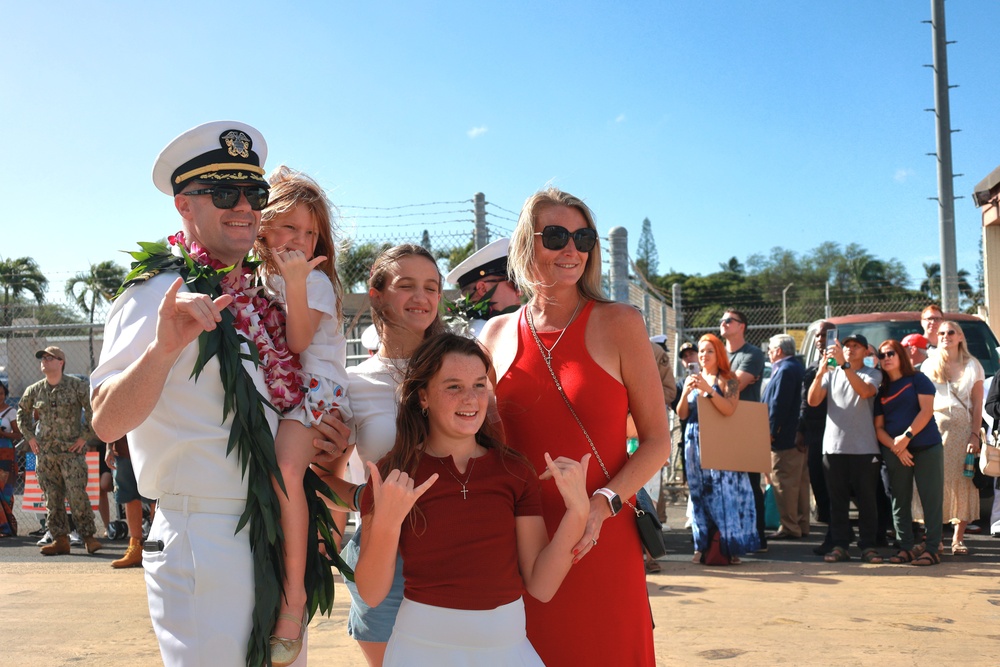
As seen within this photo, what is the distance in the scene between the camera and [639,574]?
279 centimetres

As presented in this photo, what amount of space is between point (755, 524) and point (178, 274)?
20.2ft

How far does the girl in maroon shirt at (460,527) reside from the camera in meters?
2.45

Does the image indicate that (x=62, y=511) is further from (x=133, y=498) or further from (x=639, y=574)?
(x=639, y=574)

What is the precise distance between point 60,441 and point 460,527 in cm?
768

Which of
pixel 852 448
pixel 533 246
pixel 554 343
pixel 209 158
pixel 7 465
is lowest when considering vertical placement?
pixel 7 465

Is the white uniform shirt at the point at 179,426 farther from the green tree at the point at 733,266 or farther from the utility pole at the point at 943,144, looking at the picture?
the green tree at the point at 733,266

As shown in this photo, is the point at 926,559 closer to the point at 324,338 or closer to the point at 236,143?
the point at 324,338

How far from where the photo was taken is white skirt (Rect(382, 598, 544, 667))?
8.00 feet

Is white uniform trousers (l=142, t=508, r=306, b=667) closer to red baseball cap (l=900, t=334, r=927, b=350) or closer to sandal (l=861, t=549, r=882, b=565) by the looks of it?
sandal (l=861, t=549, r=882, b=565)

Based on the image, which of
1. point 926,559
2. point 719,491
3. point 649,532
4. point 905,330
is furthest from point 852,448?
point 649,532

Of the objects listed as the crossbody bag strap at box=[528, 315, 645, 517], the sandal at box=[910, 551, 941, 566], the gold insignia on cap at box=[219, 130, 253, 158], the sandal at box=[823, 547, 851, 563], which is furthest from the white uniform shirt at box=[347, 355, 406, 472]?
the sandal at box=[910, 551, 941, 566]

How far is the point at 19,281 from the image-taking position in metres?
12.5

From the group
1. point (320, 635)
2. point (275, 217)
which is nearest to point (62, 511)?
point (320, 635)

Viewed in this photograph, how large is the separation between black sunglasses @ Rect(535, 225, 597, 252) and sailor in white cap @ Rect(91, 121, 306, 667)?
3.31ft
